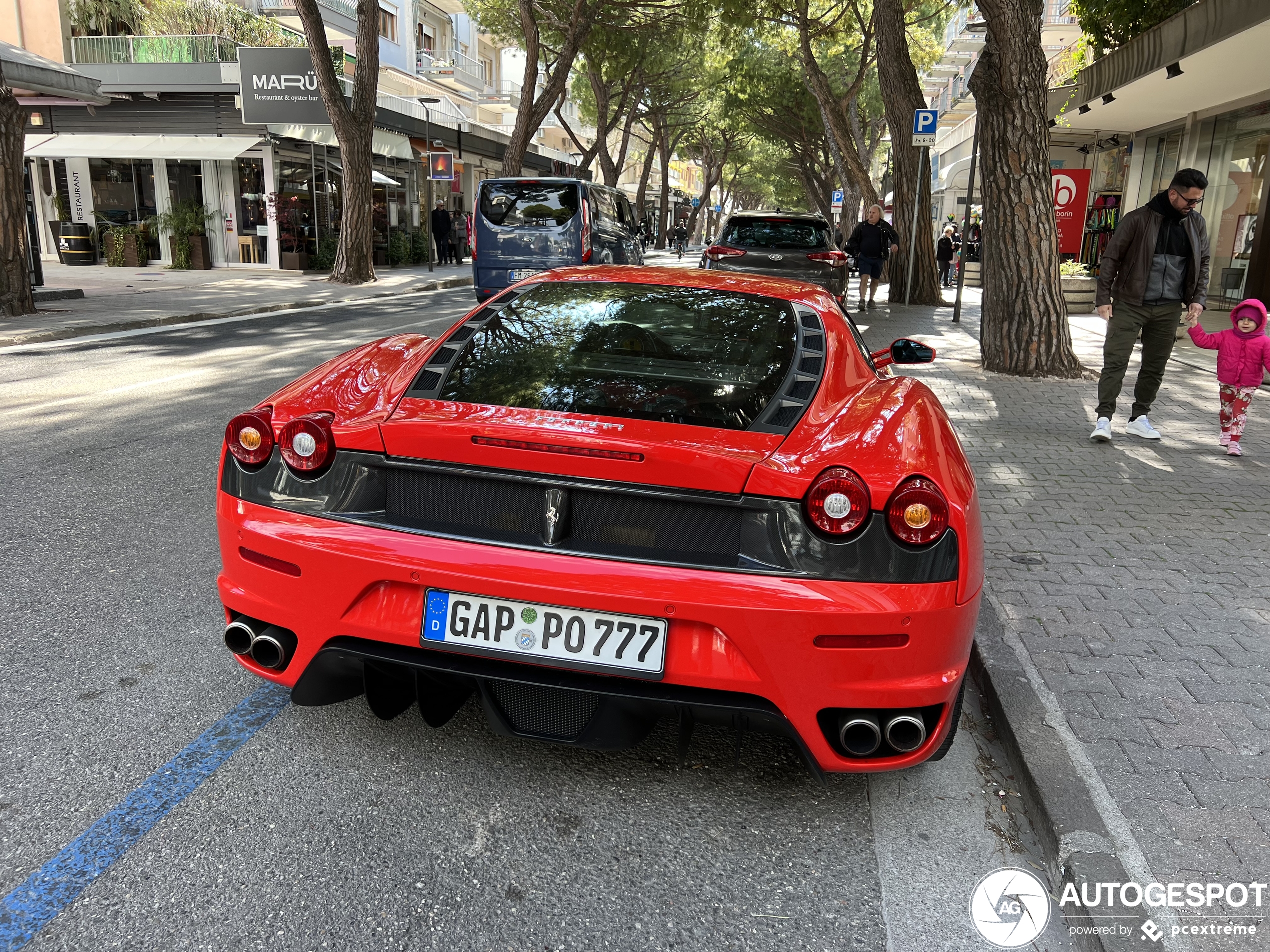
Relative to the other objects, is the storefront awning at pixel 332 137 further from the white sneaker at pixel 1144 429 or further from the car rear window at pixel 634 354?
the car rear window at pixel 634 354

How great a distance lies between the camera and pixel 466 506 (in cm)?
246

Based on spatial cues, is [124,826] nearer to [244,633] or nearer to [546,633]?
[244,633]

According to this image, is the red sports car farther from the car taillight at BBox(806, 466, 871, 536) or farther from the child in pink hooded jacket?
the child in pink hooded jacket

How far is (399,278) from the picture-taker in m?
24.1

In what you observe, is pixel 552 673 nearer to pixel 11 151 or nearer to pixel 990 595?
pixel 990 595

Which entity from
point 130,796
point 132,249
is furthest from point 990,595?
→ point 132,249

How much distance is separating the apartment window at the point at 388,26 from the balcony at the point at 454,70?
4.84 feet

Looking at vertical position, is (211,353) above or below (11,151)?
below

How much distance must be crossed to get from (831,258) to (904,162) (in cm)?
502

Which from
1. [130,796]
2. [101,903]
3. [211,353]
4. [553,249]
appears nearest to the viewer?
[101,903]

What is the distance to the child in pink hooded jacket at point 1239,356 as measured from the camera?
21.5 ft

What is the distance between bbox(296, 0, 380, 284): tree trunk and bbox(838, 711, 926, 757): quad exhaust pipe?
65.8 feet

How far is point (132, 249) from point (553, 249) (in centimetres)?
1597

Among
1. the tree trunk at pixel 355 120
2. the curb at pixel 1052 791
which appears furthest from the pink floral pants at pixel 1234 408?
the tree trunk at pixel 355 120
